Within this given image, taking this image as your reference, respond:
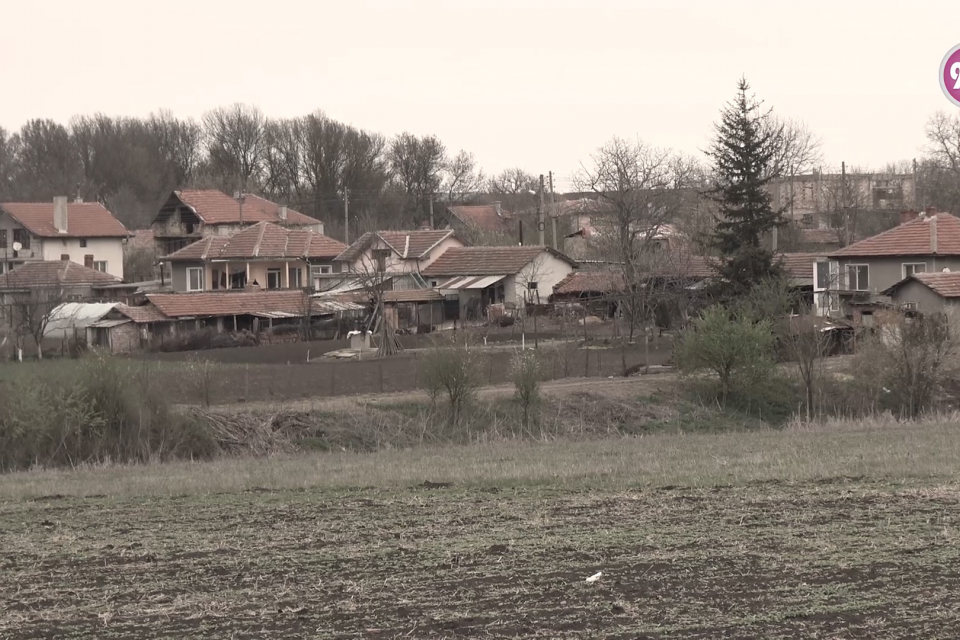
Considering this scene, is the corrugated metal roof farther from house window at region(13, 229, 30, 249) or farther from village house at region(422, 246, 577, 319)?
house window at region(13, 229, 30, 249)

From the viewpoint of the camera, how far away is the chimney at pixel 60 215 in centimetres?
7650

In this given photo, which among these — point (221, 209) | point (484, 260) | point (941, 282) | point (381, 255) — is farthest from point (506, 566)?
point (221, 209)

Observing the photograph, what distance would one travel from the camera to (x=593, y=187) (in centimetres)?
7288

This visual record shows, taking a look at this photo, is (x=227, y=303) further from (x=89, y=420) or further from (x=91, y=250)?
(x=91, y=250)

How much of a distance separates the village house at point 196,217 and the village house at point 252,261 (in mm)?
11581

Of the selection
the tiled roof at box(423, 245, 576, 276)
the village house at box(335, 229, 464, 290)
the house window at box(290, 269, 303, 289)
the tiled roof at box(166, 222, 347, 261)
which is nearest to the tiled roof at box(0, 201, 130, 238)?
the tiled roof at box(166, 222, 347, 261)

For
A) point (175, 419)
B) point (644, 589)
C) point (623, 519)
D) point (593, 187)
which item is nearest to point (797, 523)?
point (623, 519)

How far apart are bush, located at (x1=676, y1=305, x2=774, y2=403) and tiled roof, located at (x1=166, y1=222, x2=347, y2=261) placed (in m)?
38.6

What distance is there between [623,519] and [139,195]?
10881cm

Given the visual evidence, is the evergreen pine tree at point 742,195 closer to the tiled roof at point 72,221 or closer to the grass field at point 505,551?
the grass field at point 505,551

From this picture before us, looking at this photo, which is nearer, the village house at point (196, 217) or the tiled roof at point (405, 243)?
the tiled roof at point (405, 243)

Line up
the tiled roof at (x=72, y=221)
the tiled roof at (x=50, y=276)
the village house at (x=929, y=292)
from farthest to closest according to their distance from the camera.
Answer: the tiled roof at (x=72, y=221)
the tiled roof at (x=50, y=276)
the village house at (x=929, y=292)

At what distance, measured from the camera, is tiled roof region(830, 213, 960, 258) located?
4491 cm

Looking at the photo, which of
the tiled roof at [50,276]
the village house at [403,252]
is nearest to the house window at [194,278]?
the tiled roof at [50,276]
